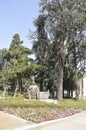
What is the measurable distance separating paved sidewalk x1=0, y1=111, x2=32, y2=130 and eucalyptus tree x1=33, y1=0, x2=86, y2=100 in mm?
21521

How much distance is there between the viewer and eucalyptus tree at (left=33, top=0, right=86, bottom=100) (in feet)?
123

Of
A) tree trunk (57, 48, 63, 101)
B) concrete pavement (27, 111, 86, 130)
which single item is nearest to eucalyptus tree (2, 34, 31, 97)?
tree trunk (57, 48, 63, 101)

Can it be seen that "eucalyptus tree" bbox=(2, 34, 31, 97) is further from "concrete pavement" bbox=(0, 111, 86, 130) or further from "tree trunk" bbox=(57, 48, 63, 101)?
"concrete pavement" bbox=(0, 111, 86, 130)

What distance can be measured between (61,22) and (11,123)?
→ 23500 mm

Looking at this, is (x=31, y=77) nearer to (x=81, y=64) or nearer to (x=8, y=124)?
(x=81, y=64)

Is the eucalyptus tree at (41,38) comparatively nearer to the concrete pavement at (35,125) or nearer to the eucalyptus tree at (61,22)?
the eucalyptus tree at (61,22)

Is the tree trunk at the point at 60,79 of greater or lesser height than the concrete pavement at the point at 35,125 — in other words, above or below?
above

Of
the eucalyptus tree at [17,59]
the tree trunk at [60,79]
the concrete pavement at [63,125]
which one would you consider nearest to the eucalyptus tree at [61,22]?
the tree trunk at [60,79]

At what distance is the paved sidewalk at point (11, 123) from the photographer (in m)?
14.1

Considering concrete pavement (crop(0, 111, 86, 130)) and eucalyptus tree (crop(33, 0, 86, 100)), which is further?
eucalyptus tree (crop(33, 0, 86, 100))

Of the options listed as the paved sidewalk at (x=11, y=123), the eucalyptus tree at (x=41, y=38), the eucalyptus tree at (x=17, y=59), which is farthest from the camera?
the eucalyptus tree at (x=17, y=59)

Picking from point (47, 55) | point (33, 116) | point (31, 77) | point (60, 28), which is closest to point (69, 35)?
point (60, 28)

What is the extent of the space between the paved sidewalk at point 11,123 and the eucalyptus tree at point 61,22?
21.5 meters

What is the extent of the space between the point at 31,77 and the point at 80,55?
6869mm
